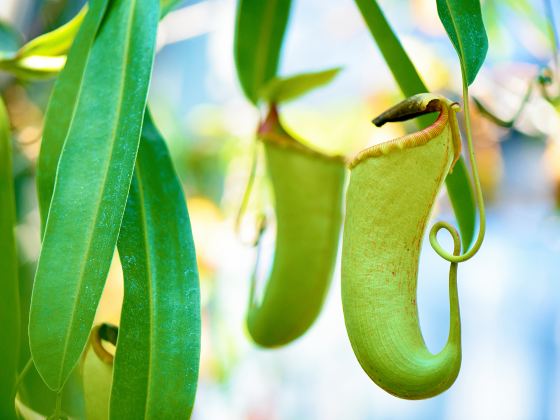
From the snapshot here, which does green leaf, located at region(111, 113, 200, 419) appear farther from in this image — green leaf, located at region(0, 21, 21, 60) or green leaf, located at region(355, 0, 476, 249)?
green leaf, located at region(0, 21, 21, 60)

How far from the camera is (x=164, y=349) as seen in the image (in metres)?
0.53

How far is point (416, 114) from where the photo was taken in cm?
52

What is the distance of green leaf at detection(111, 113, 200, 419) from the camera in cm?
52

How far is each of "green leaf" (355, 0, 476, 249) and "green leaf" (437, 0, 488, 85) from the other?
0.10 metres

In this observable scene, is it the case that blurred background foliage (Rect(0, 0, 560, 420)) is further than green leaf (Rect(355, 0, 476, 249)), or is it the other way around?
blurred background foliage (Rect(0, 0, 560, 420))

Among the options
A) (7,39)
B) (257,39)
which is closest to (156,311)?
(257,39)

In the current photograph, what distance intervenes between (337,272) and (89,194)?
203 centimetres

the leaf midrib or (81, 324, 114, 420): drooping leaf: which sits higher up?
the leaf midrib

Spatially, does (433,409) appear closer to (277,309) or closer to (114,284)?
(114,284)

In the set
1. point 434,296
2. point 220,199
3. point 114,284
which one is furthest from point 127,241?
point 434,296

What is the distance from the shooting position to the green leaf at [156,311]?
0.52 metres

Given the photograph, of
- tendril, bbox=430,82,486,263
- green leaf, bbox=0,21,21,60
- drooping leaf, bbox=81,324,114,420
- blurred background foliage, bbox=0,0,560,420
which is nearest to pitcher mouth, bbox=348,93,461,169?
tendril, bbox=430,82,486,263

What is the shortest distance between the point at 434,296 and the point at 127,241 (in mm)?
2139

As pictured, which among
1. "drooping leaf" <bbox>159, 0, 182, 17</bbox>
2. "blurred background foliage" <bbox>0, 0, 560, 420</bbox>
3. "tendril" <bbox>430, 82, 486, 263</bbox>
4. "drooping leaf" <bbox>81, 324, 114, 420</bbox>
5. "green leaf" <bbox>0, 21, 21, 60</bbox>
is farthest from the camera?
"blurred background foliage" <bbox>0, 0, 560, 420</bbox>
